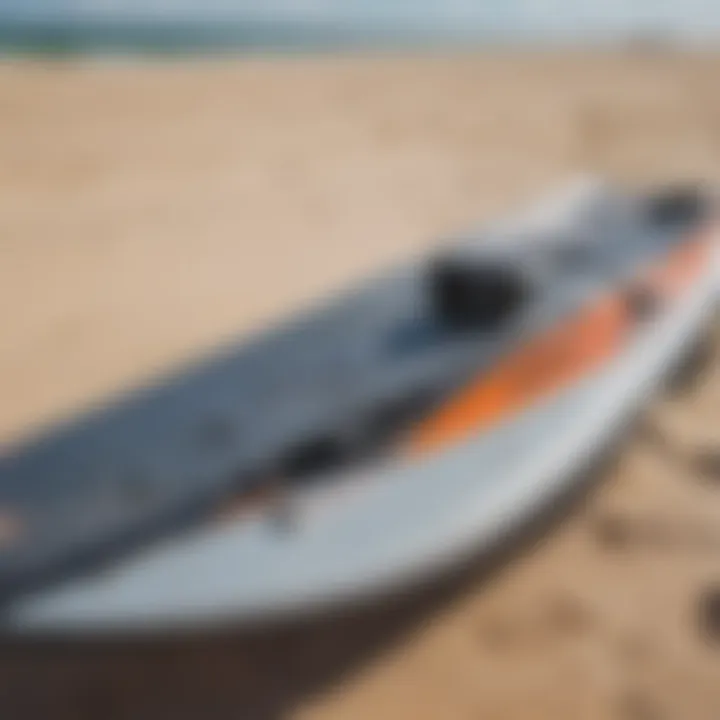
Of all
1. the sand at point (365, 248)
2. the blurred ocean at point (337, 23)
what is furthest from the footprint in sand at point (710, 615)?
the blurred ocean at point (337, 23)

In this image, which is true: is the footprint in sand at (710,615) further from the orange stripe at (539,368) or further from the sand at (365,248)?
the orange stripe at (539,368)

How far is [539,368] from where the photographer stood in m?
0.69

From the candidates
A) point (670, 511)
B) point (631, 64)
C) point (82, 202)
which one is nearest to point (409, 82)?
point (631, 64)

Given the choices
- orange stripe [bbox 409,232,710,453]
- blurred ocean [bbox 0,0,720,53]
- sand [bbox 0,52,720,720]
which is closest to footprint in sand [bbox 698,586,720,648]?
sand [bbox 0,52,720,720]

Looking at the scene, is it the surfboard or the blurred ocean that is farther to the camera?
the blurred ocean

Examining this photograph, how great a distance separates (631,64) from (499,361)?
808mm

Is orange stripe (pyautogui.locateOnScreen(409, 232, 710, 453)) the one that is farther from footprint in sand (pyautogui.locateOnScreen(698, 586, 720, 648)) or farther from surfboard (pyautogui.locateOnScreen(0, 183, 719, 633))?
footprint in sand (pyautogui.locateOnScreen(698, 586, 720, 648))

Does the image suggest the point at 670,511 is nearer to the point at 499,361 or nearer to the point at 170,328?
the point at 499,361

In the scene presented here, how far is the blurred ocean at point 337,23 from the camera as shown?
1183 mm

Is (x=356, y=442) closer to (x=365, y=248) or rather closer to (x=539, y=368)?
(x=539, y=368)

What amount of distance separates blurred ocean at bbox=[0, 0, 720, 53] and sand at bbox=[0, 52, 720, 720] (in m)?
0.03

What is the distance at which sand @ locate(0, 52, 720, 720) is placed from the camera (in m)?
A: 0.60

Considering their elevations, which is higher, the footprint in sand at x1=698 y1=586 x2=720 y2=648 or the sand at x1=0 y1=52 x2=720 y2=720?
the sand at x1=0 y1=52 x2=720 y2=720

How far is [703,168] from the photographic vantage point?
3.79 ft
